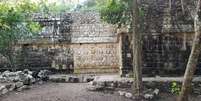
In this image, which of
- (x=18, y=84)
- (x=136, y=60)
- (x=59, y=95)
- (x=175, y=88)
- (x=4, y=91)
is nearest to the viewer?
(x=136, y=60)

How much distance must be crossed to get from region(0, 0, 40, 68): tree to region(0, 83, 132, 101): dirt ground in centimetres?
381

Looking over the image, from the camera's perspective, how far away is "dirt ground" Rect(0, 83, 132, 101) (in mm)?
13484

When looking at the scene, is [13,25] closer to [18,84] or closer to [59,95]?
[18,84]

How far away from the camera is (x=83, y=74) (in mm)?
19203

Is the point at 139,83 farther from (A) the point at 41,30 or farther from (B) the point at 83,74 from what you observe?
(A) the point at 41,30

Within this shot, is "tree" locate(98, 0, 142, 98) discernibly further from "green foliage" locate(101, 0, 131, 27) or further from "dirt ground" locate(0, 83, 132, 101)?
"dirt ground" locate(0, 83, 132, 101)

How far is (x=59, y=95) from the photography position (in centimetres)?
1409

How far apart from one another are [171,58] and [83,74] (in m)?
4.72

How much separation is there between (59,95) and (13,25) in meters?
5.95

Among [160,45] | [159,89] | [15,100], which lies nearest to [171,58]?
[160,45]

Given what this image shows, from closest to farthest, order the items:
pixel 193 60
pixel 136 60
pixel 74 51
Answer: pixel 193 60
pixel 136 60
pixel 74 51

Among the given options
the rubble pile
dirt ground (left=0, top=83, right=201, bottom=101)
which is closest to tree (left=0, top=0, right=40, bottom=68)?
the rubble pile

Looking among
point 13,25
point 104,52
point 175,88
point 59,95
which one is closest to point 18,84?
point 59,95

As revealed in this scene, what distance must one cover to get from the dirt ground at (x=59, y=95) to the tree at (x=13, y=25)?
381cm
